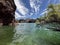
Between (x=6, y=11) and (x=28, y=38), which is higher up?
(x=6, y=11)

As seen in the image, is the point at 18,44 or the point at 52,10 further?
the point at 52,10

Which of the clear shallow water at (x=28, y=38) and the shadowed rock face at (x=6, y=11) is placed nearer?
the clear shallow water at (x=28, y=38)

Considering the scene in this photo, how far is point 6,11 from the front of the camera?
149 feet

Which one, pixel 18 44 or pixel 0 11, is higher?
pixel 0 11

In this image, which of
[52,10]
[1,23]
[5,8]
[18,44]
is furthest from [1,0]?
[18,44]

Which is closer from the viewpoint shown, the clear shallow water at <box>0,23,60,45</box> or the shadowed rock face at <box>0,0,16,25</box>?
the clear shallow water at <box>0,23,60,45</box>

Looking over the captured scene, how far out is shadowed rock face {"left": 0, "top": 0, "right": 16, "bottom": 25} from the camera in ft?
146

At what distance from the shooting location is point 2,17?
45875 millimetres

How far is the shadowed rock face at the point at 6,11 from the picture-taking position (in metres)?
44.4

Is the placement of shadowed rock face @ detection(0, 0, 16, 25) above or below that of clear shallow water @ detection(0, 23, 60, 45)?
above

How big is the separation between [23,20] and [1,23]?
1825 inches

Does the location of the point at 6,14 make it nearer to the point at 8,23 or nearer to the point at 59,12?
the point at 8,23

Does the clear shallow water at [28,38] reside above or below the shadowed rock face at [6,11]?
below

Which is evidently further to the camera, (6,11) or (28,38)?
(6,11)
